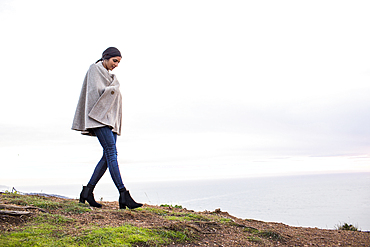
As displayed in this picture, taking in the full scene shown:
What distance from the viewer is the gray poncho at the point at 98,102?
461 centimetres

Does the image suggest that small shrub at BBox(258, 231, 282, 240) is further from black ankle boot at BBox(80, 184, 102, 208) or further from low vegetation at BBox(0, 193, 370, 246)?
black ankle boot at BBox(80, 184, 102, 208)

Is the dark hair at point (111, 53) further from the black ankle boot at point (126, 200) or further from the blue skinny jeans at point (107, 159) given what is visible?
the black ankle boot at point (126, 200)

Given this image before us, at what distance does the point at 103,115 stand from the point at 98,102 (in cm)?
23

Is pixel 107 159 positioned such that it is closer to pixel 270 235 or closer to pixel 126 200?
pixel 126 200

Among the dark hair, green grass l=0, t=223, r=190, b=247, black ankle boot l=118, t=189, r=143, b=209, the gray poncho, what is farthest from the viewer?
the dark hair

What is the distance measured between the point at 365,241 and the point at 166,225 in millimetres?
3445

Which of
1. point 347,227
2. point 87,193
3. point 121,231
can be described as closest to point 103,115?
point 87,193

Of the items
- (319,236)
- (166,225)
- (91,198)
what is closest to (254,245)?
(166,225)

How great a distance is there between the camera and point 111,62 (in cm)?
499

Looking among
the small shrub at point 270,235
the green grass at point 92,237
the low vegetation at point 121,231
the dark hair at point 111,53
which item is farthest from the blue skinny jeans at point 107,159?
the small shrub at point 270,235

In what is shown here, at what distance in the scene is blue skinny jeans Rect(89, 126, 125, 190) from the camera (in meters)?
4.51

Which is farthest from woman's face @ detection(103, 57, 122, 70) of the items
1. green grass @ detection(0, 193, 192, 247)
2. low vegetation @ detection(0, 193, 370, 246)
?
green grass @ detection(0, 193, 192, 247)

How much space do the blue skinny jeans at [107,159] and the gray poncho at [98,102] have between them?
0.44 feet

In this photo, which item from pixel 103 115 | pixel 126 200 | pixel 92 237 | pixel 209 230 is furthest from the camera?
pixel 103 115
